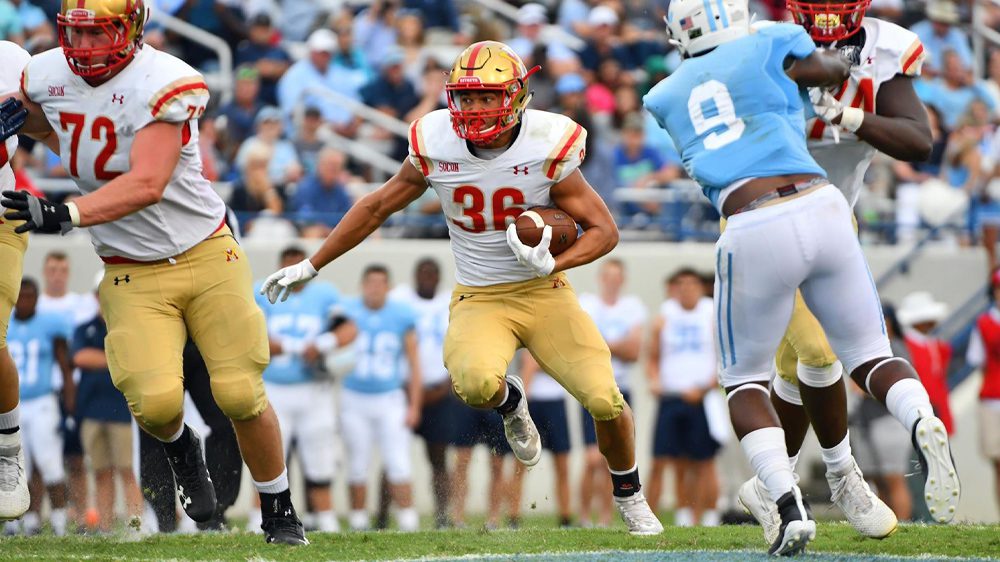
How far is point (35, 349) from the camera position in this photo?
960 centimetres

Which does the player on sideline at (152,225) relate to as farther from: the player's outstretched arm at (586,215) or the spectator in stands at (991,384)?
the spectator in stands at (991,384)

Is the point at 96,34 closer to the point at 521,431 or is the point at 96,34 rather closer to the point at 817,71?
the point at 521,431

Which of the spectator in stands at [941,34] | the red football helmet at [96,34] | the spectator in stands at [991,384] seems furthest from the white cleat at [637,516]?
the spectator in stands at [941,34]

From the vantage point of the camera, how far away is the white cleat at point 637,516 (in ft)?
21.0

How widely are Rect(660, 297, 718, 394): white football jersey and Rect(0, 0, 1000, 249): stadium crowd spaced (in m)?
1.20

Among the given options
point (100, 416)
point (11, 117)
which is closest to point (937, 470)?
point (11, 117)

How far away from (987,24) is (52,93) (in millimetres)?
10216

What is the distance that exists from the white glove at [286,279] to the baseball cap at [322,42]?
5972 mm

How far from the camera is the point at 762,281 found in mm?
5207

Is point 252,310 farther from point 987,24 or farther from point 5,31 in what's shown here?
point 987,24

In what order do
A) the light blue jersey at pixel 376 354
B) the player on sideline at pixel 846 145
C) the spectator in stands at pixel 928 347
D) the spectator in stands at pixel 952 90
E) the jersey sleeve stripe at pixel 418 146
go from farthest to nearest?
the spectator in stands at pixel 952 90 < the spectator in stands at pixel 928 347 < the light blue jersey at pixel 376 354 < the jersey sleeve stripe at pixel 418 146 < the player on sideline at pixel 846 145

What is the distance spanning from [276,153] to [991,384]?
5426mm

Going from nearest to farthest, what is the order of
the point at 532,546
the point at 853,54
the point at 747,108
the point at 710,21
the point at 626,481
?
the point at 747,108
the point at 710,21
the point at 853,54
the point at 532,546
the point at 626,481

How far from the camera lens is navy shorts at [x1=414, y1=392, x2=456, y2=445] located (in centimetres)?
978
